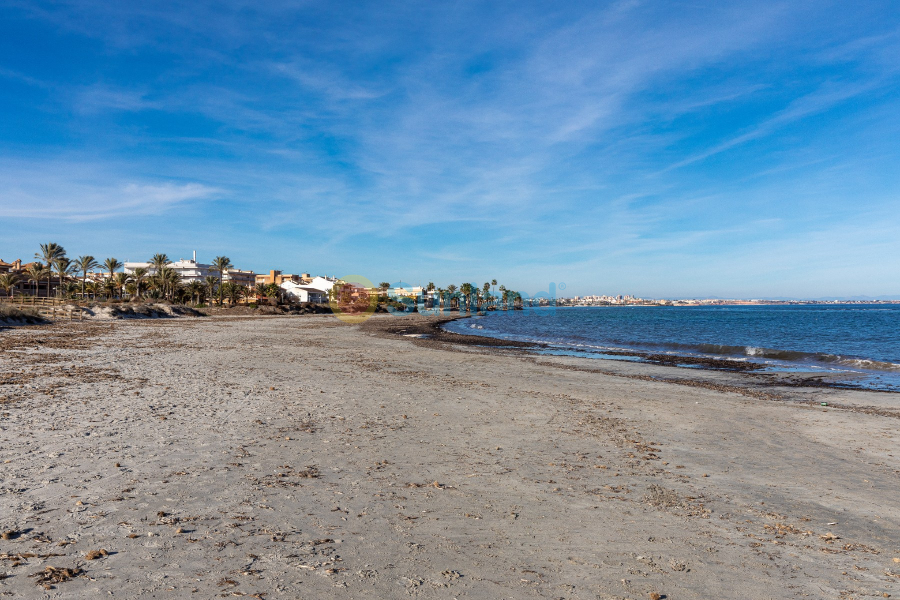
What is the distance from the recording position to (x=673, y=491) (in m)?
6.80

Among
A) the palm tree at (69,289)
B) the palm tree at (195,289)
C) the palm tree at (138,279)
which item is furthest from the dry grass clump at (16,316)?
the palm tree at (195,289)

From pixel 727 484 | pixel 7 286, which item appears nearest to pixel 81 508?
pixel 727 484

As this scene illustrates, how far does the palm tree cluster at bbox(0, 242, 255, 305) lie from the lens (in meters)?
79.9

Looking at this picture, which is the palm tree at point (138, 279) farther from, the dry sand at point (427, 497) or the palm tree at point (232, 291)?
the dry sand at point (427, 497)

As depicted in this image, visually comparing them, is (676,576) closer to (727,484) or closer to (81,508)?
(727,484)

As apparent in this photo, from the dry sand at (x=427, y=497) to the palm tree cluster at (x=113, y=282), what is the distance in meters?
85.2

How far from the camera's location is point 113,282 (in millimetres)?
92750

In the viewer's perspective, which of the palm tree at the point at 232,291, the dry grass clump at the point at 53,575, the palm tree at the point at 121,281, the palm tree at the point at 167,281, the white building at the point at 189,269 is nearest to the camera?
the dry grass clump at the point at 53,575

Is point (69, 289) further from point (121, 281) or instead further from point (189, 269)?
point (189, 269)

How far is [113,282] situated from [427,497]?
107 metres

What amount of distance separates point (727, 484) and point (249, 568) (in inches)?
257

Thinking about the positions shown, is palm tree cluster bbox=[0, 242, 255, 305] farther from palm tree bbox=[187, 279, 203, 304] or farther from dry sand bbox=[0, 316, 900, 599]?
dry sand bbox=[0, 316, 900, 599]

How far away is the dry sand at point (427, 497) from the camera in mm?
4348

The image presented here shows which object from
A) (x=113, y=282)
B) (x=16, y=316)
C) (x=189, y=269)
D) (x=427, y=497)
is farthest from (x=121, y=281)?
(x=427, y=497)
